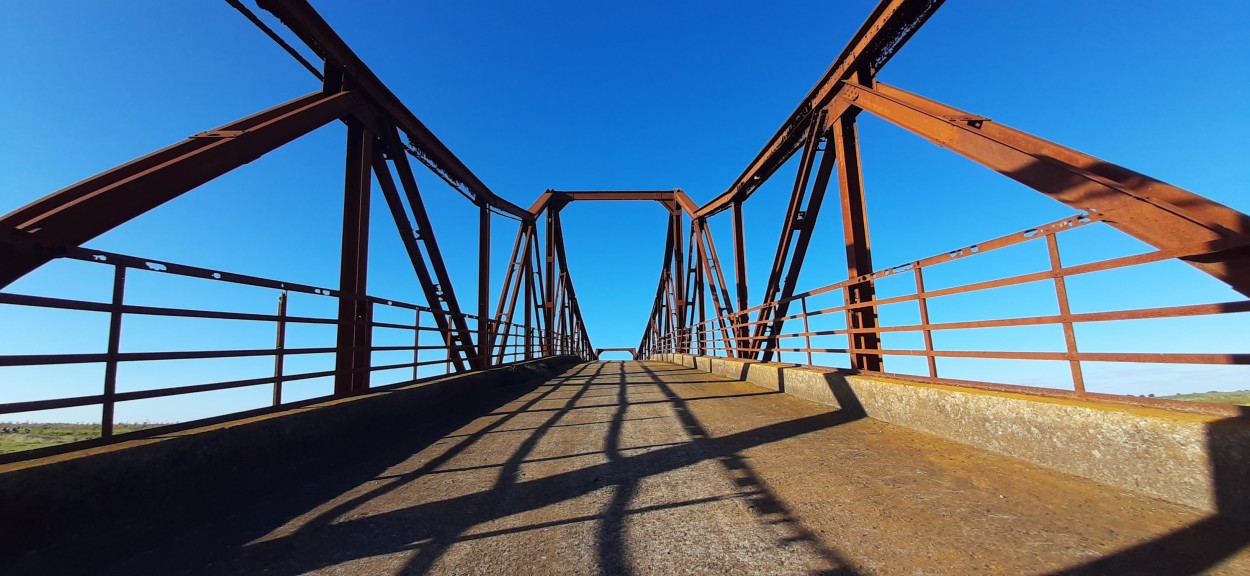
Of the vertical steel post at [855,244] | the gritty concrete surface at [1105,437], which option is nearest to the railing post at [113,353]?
the gritty concrete surface at [1105,437]

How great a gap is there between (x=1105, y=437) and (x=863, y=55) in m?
5.77

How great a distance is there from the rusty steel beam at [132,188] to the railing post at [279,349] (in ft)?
4.30

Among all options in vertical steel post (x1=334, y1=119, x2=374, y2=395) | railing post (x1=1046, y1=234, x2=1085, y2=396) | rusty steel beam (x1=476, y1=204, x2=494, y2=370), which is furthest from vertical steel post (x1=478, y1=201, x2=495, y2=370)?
railing post (x1=1046, y1=234, x2=1085, y2=396)

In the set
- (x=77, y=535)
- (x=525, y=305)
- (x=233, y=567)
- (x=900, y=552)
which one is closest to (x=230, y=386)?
(x=77, y=535)

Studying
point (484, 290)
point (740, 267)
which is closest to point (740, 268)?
point (740, 267)

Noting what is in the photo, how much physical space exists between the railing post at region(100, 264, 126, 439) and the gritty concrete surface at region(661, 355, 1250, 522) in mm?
6027

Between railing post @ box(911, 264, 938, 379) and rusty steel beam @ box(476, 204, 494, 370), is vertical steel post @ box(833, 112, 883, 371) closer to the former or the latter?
railing post @ box(911, 264, 938, 379)

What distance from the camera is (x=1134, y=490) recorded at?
111 inches

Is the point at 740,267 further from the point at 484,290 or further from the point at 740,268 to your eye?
the point at 484,290

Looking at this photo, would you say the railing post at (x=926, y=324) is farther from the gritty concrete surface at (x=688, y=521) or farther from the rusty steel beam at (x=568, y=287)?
the rusty steel beam at (x=568, y=287)

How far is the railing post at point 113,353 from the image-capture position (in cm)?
319

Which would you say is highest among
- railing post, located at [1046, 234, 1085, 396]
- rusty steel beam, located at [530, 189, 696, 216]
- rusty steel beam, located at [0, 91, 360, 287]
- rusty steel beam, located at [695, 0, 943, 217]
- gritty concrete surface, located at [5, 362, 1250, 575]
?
rusty steel beam, located at [530, 189, 696, 216]

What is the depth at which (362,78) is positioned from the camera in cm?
734

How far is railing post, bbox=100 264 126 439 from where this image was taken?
10.5 feet
